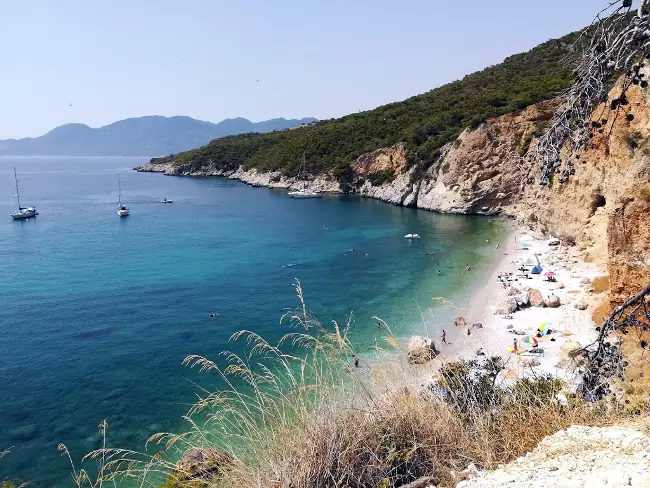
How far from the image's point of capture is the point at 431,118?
75.2 m

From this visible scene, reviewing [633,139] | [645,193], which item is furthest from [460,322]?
[633,139]

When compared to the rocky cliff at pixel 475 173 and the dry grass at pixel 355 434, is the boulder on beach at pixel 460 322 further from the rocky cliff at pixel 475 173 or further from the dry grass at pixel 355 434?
the rocky cliff at pixel 475 173

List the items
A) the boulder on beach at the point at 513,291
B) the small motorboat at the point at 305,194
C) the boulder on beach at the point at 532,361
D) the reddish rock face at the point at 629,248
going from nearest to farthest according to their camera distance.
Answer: the reddish rock face at the point at 629,248, the boulder on beach at the point at 532,361, the boulder on beach at the point at 513,291, the small motorboat at the point at 305,194

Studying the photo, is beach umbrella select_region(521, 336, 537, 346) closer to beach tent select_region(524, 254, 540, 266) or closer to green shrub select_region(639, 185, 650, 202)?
green shrub select_region(639, 185, 650, 202)

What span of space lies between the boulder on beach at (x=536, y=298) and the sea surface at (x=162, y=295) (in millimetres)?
4177

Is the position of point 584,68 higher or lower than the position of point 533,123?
lower

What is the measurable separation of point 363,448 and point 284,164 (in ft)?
321

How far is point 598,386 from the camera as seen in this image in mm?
5176

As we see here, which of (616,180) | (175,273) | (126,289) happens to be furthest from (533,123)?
(126,289)

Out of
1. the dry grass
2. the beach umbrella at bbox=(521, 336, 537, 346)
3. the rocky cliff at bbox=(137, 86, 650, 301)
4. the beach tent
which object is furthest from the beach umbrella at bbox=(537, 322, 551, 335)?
the dry grass

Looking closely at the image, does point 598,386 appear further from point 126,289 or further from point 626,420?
point 126,289

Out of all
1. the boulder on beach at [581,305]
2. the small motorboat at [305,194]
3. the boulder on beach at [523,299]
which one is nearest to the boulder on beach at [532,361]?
the boulder on beach at [581,305]

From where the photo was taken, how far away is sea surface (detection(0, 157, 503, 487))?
1703cm

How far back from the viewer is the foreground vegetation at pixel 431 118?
2425 inches
